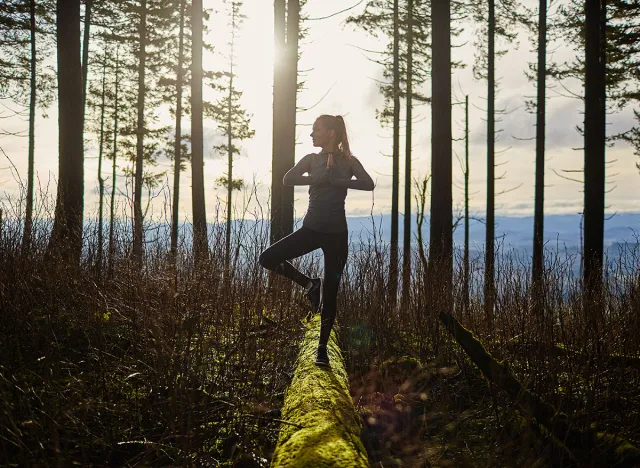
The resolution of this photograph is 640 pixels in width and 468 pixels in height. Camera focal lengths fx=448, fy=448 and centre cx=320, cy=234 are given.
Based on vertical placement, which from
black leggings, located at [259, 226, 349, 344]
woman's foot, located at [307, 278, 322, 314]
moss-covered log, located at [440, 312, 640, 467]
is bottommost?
moss-covered log, located at [440, 312, 640, 467]

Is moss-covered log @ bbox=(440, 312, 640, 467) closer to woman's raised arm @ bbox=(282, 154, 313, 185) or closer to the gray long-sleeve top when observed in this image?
the gray long-sleeve top

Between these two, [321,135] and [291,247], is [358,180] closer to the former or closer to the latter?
[321,135]

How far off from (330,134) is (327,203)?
57 centimetres

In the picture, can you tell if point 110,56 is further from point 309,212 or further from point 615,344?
point 615,344

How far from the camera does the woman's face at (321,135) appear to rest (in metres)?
3.61

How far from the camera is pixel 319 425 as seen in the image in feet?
6.79

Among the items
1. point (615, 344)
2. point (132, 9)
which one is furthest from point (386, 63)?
point (615, 344)

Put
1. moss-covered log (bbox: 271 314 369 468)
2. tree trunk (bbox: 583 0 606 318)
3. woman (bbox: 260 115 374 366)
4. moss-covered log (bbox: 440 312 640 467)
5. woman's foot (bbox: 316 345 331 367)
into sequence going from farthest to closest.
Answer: tree trunk (bbox: 583 0 606 318), woman (bbox: 260 115 374 366), woman's foot (bbox: 316 345 331 367), moss-covered log (bbox: 440 312 640 467), moss-covered log (bbox: 271 314 369 468)

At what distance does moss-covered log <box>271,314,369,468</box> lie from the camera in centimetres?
177

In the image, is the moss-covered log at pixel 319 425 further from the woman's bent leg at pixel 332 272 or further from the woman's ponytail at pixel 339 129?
the woman's ponytail at pixel 339 129

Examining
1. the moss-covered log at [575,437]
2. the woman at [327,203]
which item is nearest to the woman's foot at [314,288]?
the woman at [327,203]

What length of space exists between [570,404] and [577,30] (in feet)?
44.9

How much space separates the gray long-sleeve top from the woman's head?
71 mm

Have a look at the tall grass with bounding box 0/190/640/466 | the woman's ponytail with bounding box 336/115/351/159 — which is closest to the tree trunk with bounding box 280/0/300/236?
the tall grass with bounding box 0/190/640/466
